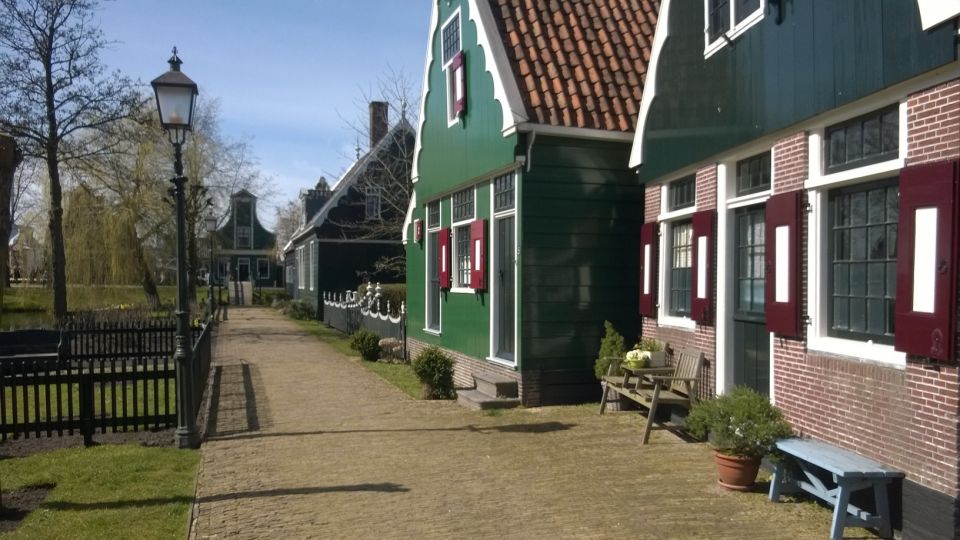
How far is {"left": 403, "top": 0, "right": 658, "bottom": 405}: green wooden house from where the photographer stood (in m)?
11.1

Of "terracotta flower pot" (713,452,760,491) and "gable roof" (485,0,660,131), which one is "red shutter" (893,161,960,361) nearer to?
"terracotta flower pot" (713,452,760,491)

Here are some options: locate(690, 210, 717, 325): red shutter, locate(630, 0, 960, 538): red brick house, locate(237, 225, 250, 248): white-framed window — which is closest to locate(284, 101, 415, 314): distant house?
locate(630, 0, 960, 538): red brick house

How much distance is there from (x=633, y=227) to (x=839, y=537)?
264 inches

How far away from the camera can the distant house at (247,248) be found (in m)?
65.3

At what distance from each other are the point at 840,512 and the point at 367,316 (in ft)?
59.8

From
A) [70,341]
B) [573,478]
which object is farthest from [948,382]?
[70,341]

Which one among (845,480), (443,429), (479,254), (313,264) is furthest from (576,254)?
(313,264)

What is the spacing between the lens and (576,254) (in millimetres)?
11344

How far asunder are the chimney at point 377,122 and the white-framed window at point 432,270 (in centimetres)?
1571

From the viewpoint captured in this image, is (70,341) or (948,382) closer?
(948,382)

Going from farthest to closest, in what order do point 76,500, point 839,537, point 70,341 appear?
1. point 70,341
2. point 76,500
3. point 839,537

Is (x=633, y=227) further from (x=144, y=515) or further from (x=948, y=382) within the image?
(x=144, y=515)

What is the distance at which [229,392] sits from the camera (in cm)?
1302

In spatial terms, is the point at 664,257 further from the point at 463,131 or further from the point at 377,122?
the point at 377,122
